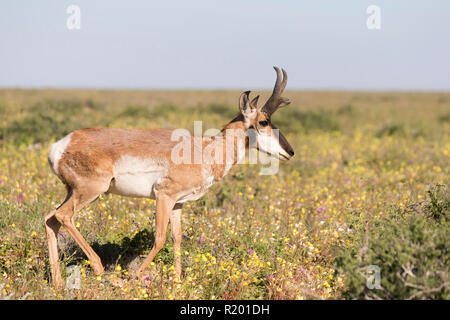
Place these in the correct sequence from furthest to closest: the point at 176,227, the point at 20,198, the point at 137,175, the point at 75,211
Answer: the point at 20,198, the point at 176,227, the point at 137,175, the point at 75,211

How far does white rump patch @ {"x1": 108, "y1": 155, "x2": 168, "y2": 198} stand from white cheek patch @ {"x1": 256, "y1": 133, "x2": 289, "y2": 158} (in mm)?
1372

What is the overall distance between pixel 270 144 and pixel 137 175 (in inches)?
72.9

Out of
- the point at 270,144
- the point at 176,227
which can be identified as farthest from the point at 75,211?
the point at 270,144

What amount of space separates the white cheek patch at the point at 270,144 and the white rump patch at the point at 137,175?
1.37 metres

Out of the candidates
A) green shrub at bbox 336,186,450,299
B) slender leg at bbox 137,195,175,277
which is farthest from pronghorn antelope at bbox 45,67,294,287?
green shrub at bbox 336,186,450,299

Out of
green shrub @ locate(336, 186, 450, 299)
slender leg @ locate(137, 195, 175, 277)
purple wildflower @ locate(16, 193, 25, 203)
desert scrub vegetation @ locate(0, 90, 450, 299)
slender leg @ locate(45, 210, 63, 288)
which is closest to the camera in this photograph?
green shrub @ locate(336, 186, 450, 299)

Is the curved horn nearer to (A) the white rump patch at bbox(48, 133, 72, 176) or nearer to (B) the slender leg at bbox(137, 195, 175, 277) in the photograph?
(B) the slender leg at bbox(137, 195, 175, 277)

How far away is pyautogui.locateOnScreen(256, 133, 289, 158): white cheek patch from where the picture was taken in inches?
259

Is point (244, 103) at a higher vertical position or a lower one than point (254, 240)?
higher

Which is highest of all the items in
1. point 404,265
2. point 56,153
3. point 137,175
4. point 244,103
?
point 244,103

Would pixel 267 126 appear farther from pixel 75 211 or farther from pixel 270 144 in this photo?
pixel 75 211

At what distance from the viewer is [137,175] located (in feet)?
19.4
